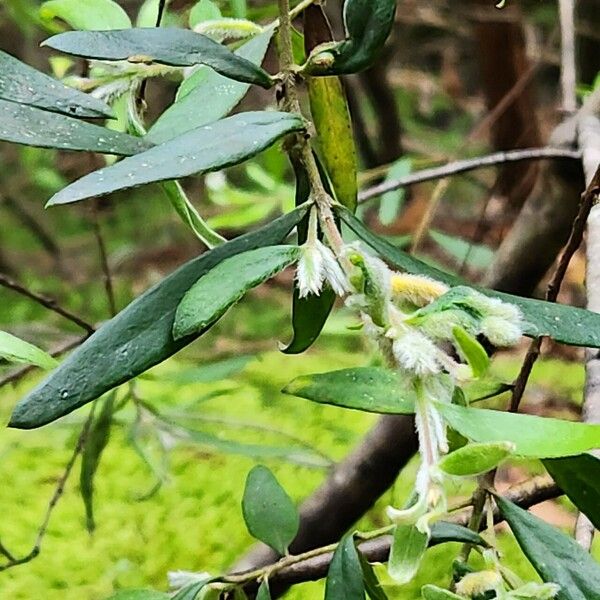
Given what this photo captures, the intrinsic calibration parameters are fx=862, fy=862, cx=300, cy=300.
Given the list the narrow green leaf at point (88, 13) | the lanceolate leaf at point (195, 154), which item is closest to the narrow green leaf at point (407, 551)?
the lanceolate leaf at point (195, 154)

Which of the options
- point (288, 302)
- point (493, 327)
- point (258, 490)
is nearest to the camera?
point (493, 327)

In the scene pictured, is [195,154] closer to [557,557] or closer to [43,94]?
[43,94]

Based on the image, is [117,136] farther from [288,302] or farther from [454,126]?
[454,126]

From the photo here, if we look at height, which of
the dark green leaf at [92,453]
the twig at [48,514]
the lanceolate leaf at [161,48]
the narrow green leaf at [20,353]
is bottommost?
the twig at [48,514]

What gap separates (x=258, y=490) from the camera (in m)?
0.38

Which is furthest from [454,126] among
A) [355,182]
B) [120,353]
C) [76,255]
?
[120,353]

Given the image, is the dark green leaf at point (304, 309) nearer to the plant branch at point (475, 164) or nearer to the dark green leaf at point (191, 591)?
the dark green leaf at point (191, 591)

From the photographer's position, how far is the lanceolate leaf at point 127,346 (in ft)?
0.77

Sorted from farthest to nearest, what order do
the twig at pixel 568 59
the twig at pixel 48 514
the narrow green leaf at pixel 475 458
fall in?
Result: the twig at pixel 568 59
the twig at pixel 48 514
the narrow green leaf at pixel 475 458

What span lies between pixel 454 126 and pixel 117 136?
2389mm

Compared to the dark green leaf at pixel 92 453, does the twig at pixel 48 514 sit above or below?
below

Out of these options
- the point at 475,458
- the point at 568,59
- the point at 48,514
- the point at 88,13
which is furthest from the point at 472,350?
the point at 568,59

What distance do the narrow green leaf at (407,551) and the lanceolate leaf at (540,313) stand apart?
0.07m

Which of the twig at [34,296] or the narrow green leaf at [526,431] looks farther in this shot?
the twig at [34,296]
